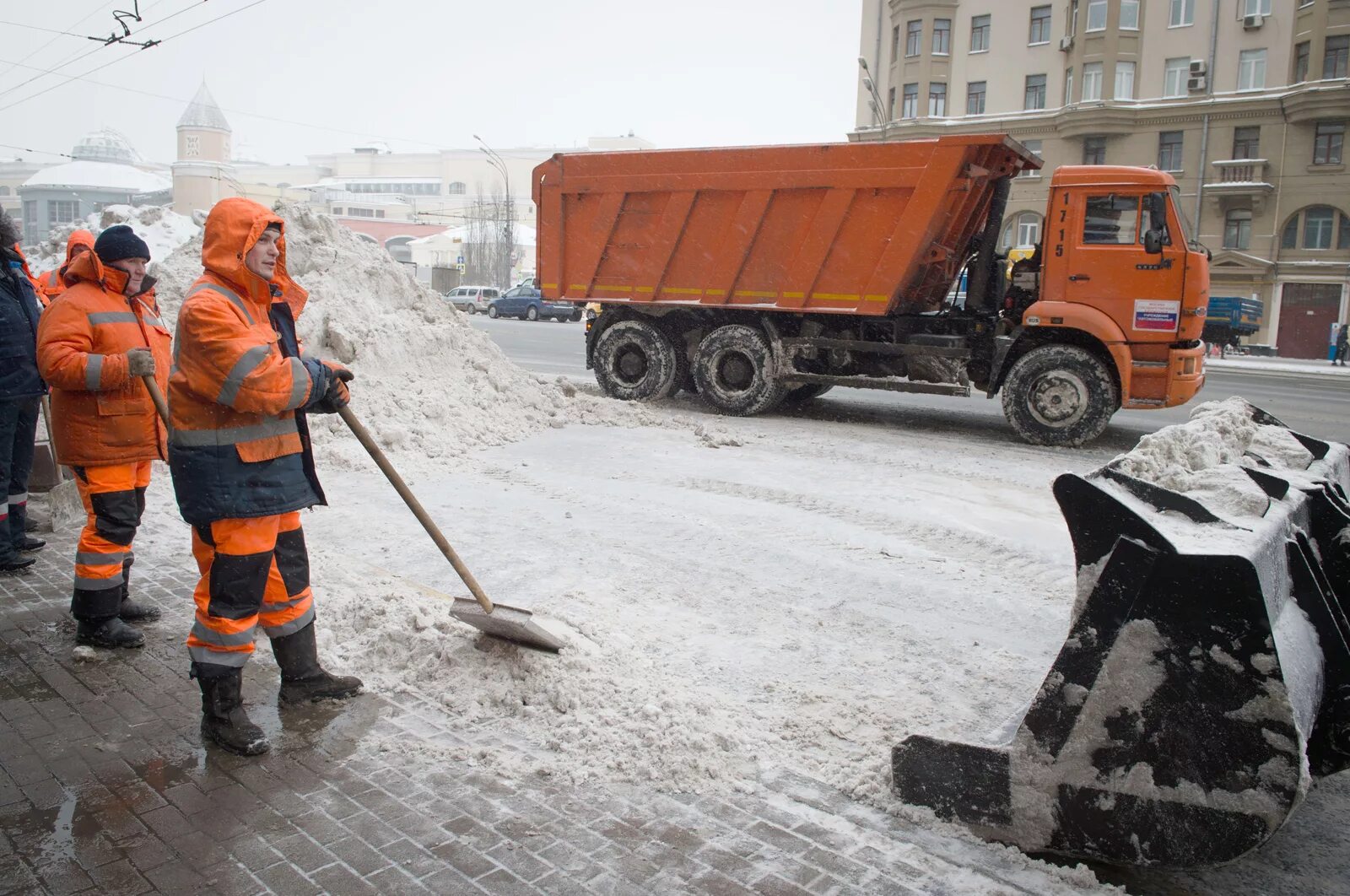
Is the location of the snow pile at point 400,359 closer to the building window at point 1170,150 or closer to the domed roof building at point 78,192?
the building window at point 1170,150

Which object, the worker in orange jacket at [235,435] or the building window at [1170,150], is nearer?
the worker in orange jacket at [235,435]

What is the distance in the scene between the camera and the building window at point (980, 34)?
41.4 meters

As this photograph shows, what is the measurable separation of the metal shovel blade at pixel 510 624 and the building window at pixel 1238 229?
39.7 meters

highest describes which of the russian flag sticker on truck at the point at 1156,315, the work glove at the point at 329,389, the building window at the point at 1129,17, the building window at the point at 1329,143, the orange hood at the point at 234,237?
the building window at the point at 1129,17

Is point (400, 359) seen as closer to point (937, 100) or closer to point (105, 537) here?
point (105, 537)

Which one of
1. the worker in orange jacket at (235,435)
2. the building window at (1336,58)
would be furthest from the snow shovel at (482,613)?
the building window at (1336,58)

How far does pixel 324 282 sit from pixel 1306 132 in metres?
37.2

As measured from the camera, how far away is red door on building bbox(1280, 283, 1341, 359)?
34750 millimetres

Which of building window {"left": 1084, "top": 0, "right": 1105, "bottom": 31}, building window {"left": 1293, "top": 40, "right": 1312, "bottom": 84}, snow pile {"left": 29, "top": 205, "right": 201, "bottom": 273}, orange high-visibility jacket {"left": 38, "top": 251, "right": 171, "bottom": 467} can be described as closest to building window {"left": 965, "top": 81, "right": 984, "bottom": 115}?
building window {"left": 1084, "top": 0, "right": 1105, "bottom": 31}

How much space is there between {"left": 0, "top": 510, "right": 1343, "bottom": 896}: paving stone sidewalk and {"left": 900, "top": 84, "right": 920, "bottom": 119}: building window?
43.5m

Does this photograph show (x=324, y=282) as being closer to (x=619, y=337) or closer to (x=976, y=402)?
(x=619, y=337)

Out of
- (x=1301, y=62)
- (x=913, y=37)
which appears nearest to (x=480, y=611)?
(x=1301, y=62)

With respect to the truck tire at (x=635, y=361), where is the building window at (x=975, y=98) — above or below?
above

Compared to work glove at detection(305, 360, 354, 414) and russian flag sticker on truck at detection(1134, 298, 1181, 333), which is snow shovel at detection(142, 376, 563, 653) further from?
russian flag sticker on truck at detection(1134, 298, 1181, 333)
